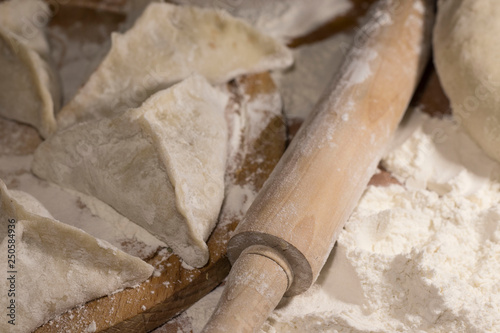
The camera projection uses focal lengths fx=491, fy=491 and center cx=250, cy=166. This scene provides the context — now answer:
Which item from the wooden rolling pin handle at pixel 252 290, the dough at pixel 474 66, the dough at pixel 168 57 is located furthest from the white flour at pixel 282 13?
the wooden rolling pin handle at pixel 252 290

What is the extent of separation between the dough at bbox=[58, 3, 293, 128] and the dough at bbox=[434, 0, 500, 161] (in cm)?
54

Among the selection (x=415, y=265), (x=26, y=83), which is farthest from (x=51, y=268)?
(x=415, y=265)

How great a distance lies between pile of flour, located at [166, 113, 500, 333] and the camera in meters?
1.17

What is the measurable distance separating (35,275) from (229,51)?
953 millimetres

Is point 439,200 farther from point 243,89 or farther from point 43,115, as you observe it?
point 43,115

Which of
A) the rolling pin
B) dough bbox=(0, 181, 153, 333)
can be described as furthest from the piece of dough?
the rolling pin

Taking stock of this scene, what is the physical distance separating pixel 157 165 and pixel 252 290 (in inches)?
15.8

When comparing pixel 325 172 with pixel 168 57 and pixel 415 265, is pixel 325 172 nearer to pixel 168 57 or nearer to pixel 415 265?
pixel 415 265

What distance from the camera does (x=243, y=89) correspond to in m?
1.68

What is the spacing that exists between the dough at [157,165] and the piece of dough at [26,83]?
192mm

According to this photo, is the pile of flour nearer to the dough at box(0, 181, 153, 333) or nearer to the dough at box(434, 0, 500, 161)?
the dough at box(434, 0, 500, 161)

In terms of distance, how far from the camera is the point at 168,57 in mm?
1623

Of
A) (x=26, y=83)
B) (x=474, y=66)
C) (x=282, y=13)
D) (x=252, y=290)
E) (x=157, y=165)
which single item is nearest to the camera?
(x=252, y=290)

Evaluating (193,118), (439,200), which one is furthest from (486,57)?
(193,118)
